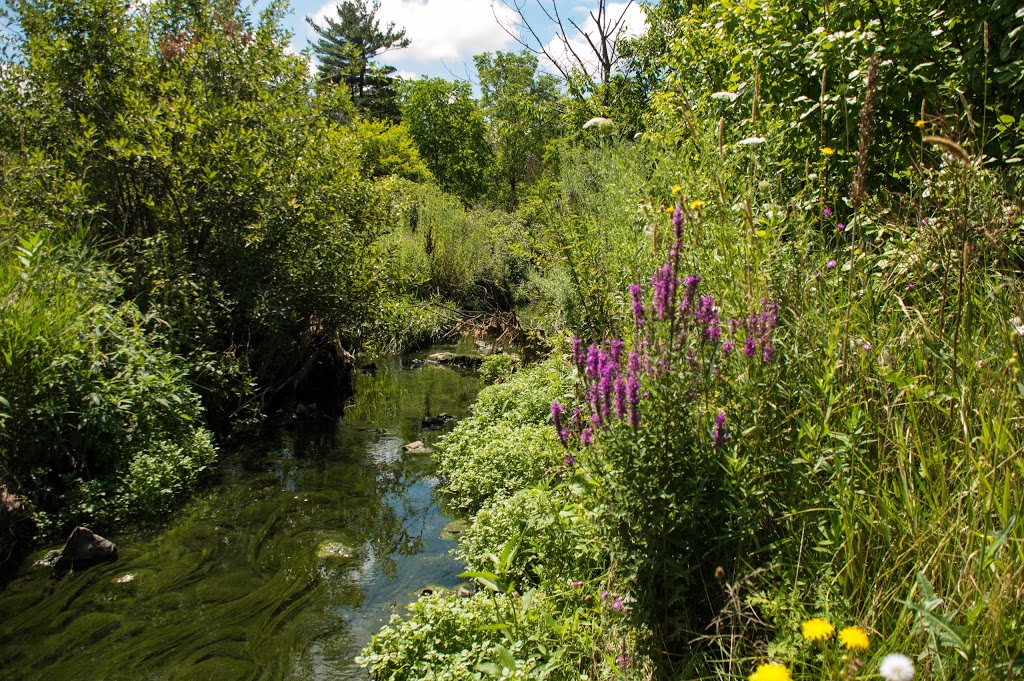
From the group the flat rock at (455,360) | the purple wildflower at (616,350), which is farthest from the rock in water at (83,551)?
the flat rock at (455,360)

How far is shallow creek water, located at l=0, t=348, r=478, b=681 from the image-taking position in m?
3.62

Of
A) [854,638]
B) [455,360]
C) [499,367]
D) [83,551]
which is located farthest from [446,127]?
[854,638]

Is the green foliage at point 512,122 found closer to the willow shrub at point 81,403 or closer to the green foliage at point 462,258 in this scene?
the green foliage at point 462,258

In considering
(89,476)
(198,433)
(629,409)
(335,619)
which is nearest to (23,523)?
(89,476)

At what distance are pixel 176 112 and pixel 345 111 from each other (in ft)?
8.05

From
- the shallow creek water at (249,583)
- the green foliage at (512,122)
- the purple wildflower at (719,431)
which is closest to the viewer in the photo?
the purple wildflower at (719,431)

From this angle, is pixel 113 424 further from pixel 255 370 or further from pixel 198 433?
pixel 255 370

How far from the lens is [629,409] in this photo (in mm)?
2316

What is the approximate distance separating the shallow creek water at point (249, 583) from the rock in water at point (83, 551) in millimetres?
81

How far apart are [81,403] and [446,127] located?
34.8 meters

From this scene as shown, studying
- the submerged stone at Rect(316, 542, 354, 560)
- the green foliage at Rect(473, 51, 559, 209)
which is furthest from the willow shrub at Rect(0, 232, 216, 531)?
the green foliage at Rect(473, 51, 559, 209)

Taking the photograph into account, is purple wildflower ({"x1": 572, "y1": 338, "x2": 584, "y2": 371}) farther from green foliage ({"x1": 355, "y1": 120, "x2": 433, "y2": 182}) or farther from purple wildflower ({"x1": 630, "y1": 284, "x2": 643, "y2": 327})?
green foliage ({"x1": 355, "y1": 120, "x2": 433, "y2": 182})

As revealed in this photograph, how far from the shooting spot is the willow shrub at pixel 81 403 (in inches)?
194

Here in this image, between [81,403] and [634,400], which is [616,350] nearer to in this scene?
[634,400]
